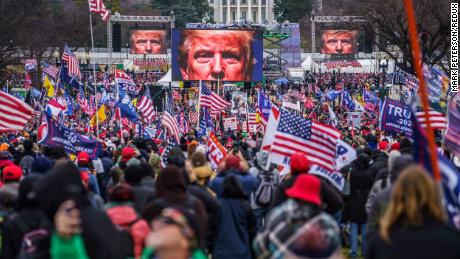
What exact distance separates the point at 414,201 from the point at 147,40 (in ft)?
285

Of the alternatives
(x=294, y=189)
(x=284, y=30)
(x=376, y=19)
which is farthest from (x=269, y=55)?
(x=294, y=189)

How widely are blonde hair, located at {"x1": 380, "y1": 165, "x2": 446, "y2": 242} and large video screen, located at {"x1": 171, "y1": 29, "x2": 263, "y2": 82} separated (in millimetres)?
51130

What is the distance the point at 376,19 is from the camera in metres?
50.2

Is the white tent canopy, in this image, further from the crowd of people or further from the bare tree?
the crowd of people

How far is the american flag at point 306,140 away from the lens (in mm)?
12992

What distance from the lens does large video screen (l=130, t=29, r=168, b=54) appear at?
9238 centimetres

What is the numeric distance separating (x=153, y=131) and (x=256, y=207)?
19.0m

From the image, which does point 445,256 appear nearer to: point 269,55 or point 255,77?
point 255,77

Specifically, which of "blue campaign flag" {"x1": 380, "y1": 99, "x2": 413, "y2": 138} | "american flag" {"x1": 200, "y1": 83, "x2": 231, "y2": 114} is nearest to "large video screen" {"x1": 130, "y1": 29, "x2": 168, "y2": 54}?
"american flag" {"x1": 200, "y1": 83, "x2": 231, "y2": 114}

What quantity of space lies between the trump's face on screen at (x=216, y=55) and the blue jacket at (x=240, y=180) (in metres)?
45.0

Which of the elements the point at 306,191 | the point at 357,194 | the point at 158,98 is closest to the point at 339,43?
the point at 158,98

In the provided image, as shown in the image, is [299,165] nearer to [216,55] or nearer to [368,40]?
[216,55]

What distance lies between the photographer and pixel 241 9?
190 m

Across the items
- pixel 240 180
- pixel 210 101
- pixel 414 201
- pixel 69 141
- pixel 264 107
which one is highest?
pixel 414 201
